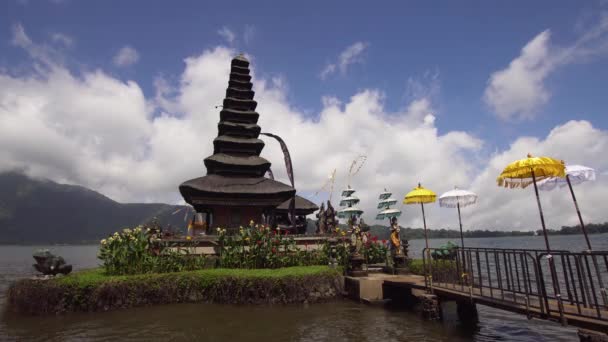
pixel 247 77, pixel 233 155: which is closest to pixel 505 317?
pixel 233 155

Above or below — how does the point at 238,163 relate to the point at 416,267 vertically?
above

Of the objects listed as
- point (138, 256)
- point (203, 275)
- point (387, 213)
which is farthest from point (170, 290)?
point (387, 213)

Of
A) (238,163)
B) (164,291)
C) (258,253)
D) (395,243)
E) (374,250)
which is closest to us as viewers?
(164,291)

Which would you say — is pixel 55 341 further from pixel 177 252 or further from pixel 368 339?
pixel 368 339

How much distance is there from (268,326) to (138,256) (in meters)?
7.07

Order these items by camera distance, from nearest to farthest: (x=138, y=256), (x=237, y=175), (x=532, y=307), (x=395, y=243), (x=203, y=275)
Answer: (x=532, y=307)
(x=203, y=275)
(x=138, y=256)
(x=395, y=243)
(x=237, y=175)

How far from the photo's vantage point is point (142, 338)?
8.64m

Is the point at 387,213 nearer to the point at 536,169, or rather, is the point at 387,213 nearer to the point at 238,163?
the point at 238,163

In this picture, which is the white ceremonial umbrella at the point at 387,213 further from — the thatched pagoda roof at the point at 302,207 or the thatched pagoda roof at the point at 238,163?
the thatched pagoda roof at the point at 238,163

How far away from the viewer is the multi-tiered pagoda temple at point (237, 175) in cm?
2016

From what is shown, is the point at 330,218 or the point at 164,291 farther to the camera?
the point at 330,218

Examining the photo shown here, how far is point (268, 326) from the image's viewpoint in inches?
377

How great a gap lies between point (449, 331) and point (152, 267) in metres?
11.2

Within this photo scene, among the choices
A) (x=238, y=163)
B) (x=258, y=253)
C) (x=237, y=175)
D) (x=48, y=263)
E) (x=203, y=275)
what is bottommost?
(x=203, y=275)
